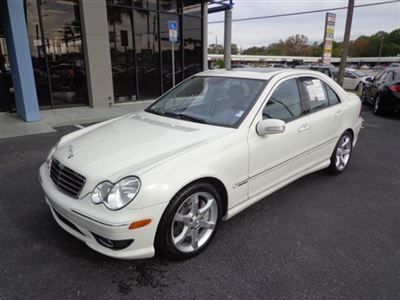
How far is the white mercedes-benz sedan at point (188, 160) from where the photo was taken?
2250mm

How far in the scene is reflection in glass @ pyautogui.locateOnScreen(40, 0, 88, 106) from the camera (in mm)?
9555

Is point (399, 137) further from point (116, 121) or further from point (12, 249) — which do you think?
point (12, 249)

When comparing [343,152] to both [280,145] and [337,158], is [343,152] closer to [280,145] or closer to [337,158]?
[337,158]

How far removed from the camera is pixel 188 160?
8.07 feet

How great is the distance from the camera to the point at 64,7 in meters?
9.77

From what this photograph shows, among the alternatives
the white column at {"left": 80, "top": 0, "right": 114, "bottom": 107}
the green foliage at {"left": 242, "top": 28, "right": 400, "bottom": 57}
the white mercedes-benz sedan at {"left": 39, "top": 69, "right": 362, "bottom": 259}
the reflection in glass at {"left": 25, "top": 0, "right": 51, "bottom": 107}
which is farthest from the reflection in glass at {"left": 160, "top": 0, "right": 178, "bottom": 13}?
the green foliage at {"left": 242, "top": 28, "right": 400, "bottom": 57}

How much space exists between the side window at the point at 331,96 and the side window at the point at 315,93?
0.32 ft

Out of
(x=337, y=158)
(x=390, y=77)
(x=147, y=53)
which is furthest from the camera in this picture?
(x=147, y=53)

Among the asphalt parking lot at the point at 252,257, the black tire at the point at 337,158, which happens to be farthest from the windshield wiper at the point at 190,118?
the black tire at the point at 337,158

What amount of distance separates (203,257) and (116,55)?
9.81m

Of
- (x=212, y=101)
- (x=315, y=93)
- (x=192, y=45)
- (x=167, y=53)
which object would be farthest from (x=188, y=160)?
(x=192, y=45)

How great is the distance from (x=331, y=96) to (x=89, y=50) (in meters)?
8.34

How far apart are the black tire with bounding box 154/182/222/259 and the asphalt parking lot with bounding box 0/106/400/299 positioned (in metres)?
0.12

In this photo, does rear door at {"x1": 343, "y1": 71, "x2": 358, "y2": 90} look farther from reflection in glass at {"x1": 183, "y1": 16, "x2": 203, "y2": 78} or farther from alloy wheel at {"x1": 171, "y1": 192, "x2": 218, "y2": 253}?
alloy wheel at {"x1": 171, "y1": 192, "x2": 218, "y2": 253}
